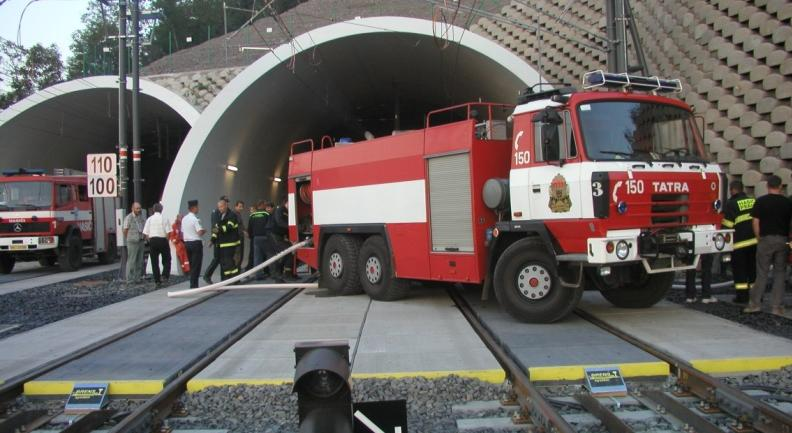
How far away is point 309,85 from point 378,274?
12471mm

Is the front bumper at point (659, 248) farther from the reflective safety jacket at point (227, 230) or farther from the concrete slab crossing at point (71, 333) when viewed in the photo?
the reflective safety jacket at point (227, 230)

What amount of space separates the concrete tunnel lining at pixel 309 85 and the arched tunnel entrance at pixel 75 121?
3.37 meters

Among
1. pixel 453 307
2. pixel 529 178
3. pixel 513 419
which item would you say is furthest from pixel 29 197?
pixel 513 419

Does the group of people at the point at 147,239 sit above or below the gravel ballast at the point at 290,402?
above

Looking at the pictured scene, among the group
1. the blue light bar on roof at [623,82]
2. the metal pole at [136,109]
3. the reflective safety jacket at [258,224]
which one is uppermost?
the metal pole at [136,109]

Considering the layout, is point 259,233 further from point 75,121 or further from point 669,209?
point 75,121

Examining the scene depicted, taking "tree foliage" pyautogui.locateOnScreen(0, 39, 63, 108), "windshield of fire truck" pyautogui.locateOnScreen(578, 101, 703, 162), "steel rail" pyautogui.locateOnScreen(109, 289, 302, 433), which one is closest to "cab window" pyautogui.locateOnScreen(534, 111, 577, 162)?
"windshield of fire truck" pyautogui.locateOnScreen(578, 101, 703, 162)

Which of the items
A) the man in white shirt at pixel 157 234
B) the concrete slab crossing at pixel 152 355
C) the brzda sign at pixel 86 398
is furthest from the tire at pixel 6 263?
the brzda sign at pixel 86 398

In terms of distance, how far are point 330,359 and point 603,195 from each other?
4.96 m

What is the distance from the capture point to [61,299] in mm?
12617

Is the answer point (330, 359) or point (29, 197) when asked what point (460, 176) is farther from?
point (29, 197)

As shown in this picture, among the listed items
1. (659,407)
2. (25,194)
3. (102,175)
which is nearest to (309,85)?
(102,175)

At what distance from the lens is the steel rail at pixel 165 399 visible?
4.96 m

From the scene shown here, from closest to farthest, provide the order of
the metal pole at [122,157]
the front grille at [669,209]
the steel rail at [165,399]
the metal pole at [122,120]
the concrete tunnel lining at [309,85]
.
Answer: the steel rail at [165,399] < the front grille at [669,209] < the metal pole at [122,157] < the metal pole at [122,120] < the concrete tunnel lining at [309,85]
